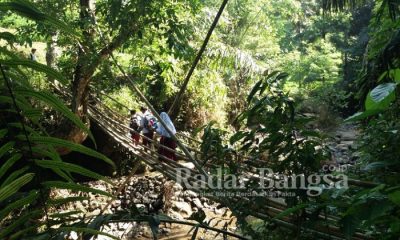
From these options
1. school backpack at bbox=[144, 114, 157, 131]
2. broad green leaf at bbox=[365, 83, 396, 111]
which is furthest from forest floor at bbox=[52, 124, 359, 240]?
broad green leaf at bbox=[365, 83, 396, 111]

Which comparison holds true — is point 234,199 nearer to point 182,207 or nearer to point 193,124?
point 182,207

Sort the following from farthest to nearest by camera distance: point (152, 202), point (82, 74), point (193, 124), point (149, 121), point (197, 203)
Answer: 1. point (193, 124)
2. point (197, 203)
3. point (152, 202)
4. point (149, 121)
5. point (82, 74)

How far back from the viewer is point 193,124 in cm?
572

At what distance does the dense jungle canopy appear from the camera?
0.46 meters

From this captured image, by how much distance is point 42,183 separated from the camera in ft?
1.46

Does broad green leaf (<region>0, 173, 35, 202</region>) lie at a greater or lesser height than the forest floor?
lesser

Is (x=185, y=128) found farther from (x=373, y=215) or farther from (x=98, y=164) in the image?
(x=373, y=215)

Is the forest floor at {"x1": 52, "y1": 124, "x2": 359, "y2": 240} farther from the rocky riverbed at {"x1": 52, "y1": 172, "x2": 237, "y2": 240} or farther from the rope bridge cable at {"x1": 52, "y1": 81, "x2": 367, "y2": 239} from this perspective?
the rope bridge cable at {"x1": 52, "y1": 81, "x2": 367, "y2": 239}

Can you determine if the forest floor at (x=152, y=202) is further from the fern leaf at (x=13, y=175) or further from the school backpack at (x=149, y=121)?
the fern leaf at (x=13, y=175)

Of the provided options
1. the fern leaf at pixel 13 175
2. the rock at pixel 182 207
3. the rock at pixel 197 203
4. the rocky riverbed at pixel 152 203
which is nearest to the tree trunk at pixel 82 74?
the rocky riverbed at pixel 152 203

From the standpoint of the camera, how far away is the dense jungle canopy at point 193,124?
1.51ft

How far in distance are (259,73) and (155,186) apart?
6.01 feet

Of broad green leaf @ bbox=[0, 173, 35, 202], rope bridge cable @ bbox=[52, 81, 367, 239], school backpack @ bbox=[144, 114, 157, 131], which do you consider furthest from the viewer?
school backpack @ bbox=[144, 114, 157, 131]

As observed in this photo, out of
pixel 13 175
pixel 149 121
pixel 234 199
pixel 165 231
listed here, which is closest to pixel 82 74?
pixel 149 121
